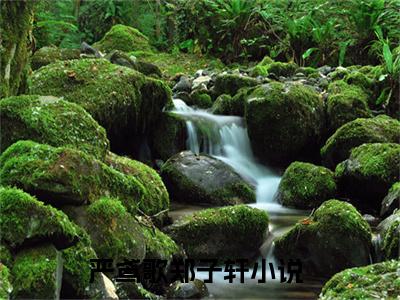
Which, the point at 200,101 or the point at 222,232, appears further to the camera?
the point at 200,101

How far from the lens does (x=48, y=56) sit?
1021 centimetres

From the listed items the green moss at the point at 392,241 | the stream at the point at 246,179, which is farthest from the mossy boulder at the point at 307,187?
the green moss at the point at 392,241

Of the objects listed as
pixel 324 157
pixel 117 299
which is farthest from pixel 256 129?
pixel 117 299

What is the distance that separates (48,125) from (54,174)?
1412 millimetres

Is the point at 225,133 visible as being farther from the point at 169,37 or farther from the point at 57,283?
the point at 169,37

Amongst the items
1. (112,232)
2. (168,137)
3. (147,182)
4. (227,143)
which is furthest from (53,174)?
(227,143)

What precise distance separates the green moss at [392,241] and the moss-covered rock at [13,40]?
3.55m

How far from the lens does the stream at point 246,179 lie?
462 cm

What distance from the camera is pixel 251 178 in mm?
8008

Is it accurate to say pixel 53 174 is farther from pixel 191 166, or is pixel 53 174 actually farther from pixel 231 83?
pixel 231 83

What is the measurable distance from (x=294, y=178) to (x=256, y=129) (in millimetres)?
1570

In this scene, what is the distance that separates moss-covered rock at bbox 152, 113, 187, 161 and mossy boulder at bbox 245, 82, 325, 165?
105 centimetres

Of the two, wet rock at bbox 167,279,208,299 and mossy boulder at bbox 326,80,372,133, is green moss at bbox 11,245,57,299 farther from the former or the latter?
mossy boulder at bbox 326,80,372,133

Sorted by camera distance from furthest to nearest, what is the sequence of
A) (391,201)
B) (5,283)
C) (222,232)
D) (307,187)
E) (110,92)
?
(110,92)
(307,187)
(391,201)
(222,232)
(5,283)
